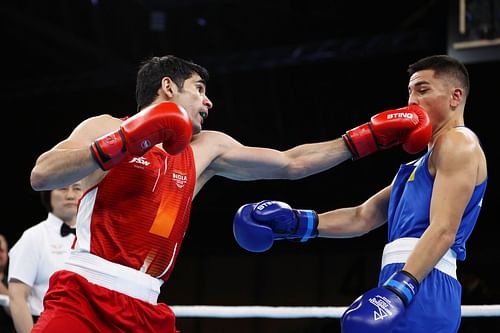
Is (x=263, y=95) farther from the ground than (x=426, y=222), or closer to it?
farther from the ground

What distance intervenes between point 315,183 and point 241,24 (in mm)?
2257

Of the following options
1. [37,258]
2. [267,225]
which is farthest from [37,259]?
[267,225]

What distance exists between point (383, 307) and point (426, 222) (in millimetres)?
417

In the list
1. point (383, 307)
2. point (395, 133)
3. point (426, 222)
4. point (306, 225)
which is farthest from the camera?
point (306, 225)

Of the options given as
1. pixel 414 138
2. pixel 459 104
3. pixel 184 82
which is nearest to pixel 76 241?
pixel 184 82

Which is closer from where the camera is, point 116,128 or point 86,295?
point 86,295

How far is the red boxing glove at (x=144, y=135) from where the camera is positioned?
7.19 ft

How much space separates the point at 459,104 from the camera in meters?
2.65

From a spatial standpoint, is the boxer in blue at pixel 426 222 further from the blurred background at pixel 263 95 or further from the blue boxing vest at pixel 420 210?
the blurred background at pixel 263 95

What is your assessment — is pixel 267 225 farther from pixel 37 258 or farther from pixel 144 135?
pixel 37 258

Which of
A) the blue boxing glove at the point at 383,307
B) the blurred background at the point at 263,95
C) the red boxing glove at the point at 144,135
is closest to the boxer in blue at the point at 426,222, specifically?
the blue boxing glove at the point at 383,307

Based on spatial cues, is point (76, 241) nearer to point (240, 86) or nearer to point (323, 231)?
point (323, 231)

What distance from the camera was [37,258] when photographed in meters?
3.85

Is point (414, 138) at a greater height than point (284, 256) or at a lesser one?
greater
